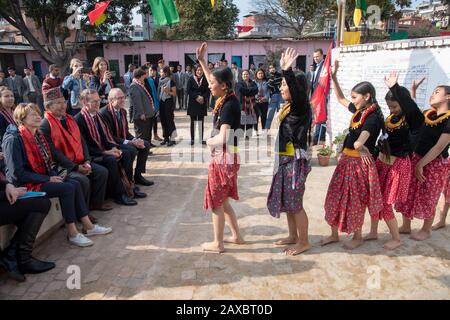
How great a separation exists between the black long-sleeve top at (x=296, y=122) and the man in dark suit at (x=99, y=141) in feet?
8.20

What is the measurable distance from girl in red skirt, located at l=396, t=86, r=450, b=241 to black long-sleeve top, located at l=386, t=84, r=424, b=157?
161 millimetres

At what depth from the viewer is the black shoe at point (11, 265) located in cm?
298

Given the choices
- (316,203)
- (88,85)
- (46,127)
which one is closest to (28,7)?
(88,85)

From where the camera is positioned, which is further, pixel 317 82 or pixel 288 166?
pixel 317 82

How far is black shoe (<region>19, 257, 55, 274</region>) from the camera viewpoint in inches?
122

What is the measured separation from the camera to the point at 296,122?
3.08 meters

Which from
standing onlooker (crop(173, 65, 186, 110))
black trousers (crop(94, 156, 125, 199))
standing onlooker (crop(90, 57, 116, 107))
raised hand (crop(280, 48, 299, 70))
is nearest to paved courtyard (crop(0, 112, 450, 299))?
black trousers (crop(94, 156, 125, 199))

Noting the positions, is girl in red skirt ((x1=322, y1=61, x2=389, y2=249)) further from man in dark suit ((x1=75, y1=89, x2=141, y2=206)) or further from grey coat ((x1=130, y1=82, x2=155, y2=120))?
grey coat ((x1=130, y1=82, x2=155, y2=120))

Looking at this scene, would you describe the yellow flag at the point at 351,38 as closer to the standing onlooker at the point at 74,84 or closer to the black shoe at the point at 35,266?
the standing onlooker at the point at 74,84

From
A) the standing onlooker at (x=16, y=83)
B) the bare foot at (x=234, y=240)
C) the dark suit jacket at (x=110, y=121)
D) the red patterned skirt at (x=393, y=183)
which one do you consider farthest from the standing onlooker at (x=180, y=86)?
the red patterned skirt at (x=393, y=183)

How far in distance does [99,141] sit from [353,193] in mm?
3311

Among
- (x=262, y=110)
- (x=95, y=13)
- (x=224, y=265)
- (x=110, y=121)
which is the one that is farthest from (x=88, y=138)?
(x=95, y=13)

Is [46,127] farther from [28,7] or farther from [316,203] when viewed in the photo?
[28,7]

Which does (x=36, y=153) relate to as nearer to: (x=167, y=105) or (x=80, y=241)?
(x=80, y=241)
